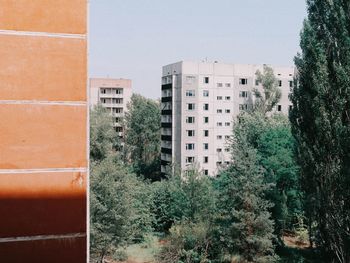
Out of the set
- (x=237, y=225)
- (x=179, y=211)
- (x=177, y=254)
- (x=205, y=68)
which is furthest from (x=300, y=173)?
(x=205, y=68)

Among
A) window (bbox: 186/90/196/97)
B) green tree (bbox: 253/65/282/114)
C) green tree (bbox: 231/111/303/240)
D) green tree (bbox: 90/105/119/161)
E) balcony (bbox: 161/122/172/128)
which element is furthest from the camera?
balcony (bbox: 161/122/172/128)

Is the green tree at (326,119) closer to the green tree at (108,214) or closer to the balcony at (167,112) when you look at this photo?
the green tree at (108,214)

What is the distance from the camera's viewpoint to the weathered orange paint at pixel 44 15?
2703mm

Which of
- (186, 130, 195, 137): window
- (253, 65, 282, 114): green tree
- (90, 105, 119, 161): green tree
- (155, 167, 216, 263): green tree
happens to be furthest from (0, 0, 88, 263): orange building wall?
(253, 65, 282, 114): green tree

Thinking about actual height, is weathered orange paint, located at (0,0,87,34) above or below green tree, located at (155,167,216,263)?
above

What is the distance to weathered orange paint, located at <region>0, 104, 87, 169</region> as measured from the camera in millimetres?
2701

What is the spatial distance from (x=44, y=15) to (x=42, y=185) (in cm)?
110

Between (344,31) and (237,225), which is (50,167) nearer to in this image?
(344,31)

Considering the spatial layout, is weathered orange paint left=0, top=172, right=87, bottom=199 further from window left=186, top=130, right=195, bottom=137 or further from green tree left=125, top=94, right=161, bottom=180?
green tree left=125, top=94, right=161, bottom=180

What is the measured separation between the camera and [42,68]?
276cm

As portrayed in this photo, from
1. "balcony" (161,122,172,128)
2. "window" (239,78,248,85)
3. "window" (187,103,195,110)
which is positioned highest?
"window" (239,78,248,85)

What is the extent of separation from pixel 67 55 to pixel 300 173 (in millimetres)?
12078

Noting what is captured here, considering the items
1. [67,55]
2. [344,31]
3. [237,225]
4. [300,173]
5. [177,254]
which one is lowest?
[177,254]

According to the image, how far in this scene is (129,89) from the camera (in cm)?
6369
